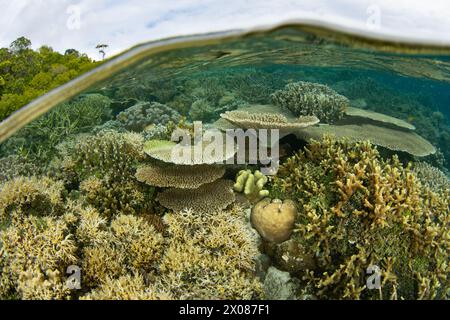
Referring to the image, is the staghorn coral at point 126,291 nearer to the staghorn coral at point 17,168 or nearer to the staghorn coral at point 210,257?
the staghorn coral at point 210,257

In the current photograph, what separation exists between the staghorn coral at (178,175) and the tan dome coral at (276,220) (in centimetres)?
98

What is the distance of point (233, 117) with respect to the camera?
6188mm

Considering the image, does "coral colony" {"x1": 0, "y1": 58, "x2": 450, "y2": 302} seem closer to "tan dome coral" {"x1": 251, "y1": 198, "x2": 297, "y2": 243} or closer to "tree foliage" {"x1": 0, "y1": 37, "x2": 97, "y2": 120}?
"tan dome coral" {"x1": 251, "y1": 198, "x2": 297, "y2": 243}

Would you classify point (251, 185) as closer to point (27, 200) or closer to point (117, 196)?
point (117, 196)

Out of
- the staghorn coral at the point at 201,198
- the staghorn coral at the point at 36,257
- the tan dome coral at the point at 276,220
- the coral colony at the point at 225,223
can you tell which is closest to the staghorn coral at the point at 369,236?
the coral colony at the point at 225,223

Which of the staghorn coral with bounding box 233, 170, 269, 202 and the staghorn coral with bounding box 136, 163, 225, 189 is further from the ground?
the staghorn coral with bounding box 136, 163, 225, 189

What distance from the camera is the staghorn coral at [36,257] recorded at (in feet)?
13.8

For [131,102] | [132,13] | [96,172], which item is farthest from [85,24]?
[96,172]

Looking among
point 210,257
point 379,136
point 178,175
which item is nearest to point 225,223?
point 210,257

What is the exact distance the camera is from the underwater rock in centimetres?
468

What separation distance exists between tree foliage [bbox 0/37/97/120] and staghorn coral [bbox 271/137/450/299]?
8.45m

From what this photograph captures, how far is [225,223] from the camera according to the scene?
16.3 ft

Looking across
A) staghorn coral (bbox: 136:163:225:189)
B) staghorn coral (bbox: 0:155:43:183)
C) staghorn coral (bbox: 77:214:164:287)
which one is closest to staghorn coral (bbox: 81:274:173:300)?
staghorn coral (bbox: 77:214:164:287)
